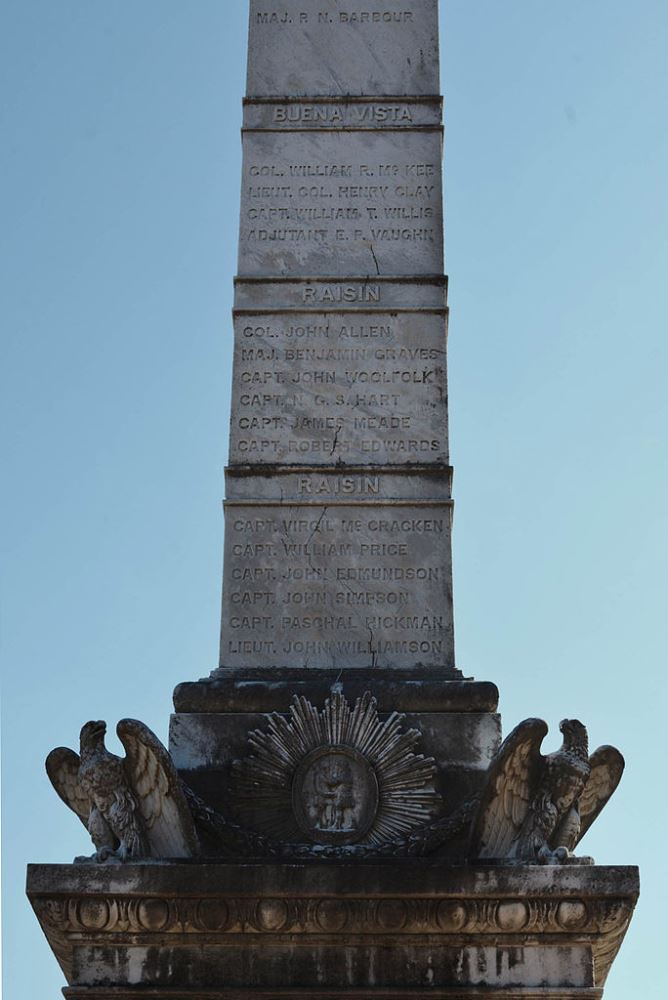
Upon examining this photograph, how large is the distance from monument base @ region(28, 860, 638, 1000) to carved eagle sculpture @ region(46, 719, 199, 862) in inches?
15.9

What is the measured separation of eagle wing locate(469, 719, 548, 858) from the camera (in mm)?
9766

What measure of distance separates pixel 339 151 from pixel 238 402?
84.2 inches

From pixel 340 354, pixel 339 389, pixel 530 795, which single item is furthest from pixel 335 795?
pixel 340 354

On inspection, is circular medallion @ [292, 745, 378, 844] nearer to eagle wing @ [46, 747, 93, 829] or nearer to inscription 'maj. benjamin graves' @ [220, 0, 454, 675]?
inscription 'maj. benjamin graves' @ [220, 0, 454, 675]

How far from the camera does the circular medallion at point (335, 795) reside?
991 cm

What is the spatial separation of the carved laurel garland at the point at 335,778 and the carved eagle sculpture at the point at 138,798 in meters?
0.46

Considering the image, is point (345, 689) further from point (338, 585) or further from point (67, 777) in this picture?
point (67, 777)

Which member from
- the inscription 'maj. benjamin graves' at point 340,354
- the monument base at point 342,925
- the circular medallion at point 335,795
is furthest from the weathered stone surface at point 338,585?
the monument base at point 342,925

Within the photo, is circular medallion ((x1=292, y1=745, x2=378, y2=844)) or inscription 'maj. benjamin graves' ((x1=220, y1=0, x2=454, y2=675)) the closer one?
circular medallion ((x1=292, y1=745, x2=378, y2=844))

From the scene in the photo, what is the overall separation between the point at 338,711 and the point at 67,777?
5.52 feet

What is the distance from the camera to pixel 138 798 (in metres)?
9.88

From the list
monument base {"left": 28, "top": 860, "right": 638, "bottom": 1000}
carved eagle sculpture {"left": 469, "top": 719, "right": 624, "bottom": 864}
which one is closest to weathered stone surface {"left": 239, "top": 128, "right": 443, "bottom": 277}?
carved eagle sculpture {"left": 469, "top": 719, "right": 624, "bottom": 864}

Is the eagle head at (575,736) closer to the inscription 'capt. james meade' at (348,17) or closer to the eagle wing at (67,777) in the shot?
the eagle wing at (67,777)

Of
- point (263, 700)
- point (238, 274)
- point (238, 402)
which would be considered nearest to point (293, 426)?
point (238, 402)
